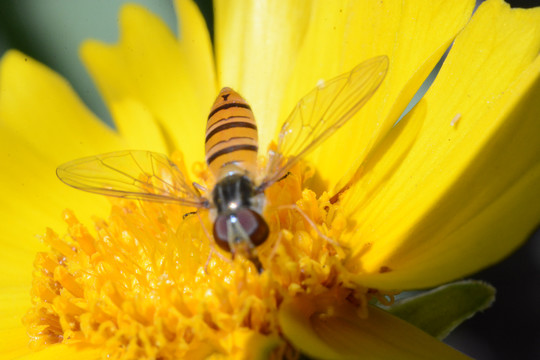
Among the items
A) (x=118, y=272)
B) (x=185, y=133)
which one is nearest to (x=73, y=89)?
(x=185, y=133)

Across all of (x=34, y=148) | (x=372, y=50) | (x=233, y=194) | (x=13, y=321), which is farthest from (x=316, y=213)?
(x=34, y=148)

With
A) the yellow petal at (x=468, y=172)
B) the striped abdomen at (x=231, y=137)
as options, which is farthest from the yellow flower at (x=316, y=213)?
the striped abdomen at (x=231, y=137)

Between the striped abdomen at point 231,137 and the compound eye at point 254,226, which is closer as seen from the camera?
the compound eye at point 254,226

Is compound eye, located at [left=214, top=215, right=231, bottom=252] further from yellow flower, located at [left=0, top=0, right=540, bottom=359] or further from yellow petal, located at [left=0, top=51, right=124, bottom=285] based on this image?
yellow petal, located at [left=0, top=51, right=124, bottom=285]

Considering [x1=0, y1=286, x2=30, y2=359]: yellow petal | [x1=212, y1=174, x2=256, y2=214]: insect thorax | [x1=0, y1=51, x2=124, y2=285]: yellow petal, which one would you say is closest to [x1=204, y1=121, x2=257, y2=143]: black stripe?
[x1=212, y1=174, x2=256, y2=214]: insect thorax

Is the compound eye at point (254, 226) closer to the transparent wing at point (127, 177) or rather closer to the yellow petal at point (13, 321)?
the transparent wing at point (127, 177)

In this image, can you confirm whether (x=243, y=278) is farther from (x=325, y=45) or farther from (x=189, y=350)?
(x=325, y=45)
